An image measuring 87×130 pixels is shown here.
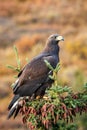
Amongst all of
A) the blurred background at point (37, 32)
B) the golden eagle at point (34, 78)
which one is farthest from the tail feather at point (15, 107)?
the blurred background at point (37, 32)

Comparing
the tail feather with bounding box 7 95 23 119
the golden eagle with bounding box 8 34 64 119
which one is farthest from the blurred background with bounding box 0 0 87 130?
the tail feather with bounding box 7 95 23 119

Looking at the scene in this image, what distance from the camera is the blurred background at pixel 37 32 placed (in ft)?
118

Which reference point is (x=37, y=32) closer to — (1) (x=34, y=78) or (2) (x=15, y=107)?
(1) (x=34, y=78)

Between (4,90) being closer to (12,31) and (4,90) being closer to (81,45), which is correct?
(81,45)

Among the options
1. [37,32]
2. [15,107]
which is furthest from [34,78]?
[37,32]

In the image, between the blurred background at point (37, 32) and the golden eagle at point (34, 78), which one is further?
the blurred background at point (37, 32)

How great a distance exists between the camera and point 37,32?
5844cm

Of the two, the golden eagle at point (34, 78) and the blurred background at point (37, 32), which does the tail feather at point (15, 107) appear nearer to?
the golden eagle at point (34, 78)

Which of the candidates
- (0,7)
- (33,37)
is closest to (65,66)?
(33,37)

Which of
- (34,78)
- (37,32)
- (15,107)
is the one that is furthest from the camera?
(37,32)

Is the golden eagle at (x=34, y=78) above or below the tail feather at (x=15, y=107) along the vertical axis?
above

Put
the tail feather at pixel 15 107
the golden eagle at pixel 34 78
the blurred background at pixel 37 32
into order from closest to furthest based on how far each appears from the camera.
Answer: the tail feather at pixel 15 107 → the golden eagle at pixel 34 78 → the blurred background at pixel 37 32

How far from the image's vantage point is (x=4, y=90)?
33.8 meters

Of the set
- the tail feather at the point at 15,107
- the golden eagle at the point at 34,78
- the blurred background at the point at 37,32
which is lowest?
the tail feather at the point at 15,107
